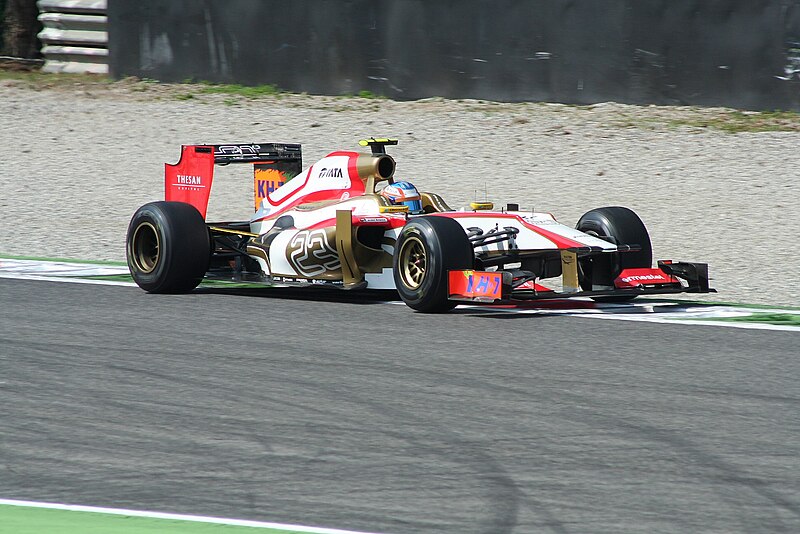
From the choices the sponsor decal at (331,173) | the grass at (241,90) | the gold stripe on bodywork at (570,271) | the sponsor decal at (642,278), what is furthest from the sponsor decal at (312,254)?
the grass at (241,90)

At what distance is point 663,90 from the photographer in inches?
640

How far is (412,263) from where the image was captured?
8.80 meters

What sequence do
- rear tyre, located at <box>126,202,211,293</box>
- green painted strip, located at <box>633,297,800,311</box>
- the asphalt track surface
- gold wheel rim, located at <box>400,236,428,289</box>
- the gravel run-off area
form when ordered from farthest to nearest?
1. the gravel run-off area
2. rear tyre, located at <box>126,202,211,293</box>
3. green painted strip, located at <box>633,297,800,311</box>
4. gold wheel rim, located at <box>400,236,428,289</box>
5. the asphalt track surface

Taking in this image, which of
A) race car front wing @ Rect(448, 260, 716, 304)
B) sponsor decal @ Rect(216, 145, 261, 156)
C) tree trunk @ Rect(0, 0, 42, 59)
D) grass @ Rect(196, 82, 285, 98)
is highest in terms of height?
tree trunk @ Rect(0, 0, 42, 59)

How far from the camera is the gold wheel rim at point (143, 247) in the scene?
1004 centimetres

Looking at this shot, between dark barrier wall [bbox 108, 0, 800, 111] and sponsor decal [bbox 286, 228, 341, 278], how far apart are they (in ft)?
24.6

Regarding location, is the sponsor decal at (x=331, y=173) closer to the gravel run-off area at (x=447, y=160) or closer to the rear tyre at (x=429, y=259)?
the rear tyre at (x=429, y=259)

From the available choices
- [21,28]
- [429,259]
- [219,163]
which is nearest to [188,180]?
[219,163]

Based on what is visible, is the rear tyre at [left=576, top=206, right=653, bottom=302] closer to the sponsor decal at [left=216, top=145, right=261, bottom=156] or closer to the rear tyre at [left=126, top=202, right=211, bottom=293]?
the rear tyre at [left=126, top=202, right=211, bottom=293]

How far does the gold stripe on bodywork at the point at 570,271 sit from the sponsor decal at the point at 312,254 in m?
1.68

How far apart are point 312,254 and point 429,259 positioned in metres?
1.37

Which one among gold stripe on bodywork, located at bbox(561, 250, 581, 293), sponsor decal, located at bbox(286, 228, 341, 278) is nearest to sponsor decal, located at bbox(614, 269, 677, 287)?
gold stripe on bodywork, located at bbox(561, 250, 581, 293)

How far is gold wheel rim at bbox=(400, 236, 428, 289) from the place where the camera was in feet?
28.6

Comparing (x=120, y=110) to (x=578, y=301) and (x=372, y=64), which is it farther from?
(x=578, y=301)
